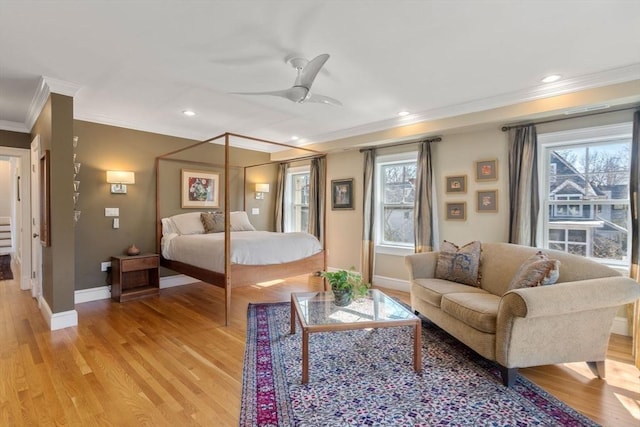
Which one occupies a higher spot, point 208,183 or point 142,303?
point 208,183

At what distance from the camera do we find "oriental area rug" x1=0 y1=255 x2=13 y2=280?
554 cm

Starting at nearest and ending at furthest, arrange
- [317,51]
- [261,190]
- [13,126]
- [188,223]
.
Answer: [317,51] < [13,126] < [188,223] < [261,190]

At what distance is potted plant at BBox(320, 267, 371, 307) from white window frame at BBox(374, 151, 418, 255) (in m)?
2.23

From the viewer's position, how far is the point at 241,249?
Answer: 3617 millimetres

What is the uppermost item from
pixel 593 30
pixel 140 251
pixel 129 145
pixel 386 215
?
pixel 593 30

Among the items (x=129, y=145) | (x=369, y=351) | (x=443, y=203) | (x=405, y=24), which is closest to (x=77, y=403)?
(x=369, y=351)

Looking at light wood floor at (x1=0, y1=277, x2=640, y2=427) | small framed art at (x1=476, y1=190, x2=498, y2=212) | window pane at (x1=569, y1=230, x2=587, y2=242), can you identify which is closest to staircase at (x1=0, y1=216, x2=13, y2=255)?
light wood floor at (x1=0, y1=277, x2=640, y2=427)

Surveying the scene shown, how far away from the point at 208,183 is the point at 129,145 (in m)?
1.33

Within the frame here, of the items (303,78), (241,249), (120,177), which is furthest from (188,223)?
(303,78)

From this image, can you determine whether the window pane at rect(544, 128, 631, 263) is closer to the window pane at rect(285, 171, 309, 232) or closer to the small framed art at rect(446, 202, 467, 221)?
the small framed art at rect(446, 202, 467, 221)

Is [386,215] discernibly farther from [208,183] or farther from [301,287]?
[208,183]

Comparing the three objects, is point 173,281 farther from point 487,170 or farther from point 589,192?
point 589,192

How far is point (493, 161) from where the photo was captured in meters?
3.88

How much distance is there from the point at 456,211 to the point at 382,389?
112 inches
